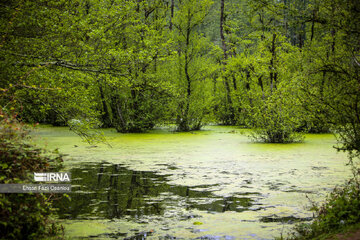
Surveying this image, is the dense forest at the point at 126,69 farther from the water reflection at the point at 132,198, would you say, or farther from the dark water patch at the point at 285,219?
the water reflection at the point at 132,198

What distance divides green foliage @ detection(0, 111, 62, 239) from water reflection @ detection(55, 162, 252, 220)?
805 millimetres

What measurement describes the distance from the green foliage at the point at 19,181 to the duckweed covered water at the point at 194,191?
1.25 ft

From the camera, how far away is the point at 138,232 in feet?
12.8


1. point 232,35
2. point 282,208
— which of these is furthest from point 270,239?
point 232,35

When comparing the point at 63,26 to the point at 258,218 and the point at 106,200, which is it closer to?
the point at 106,200

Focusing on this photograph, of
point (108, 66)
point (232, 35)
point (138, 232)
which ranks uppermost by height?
point (232, 35)

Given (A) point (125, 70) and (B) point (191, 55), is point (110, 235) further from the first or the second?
(B) point (191, 55)

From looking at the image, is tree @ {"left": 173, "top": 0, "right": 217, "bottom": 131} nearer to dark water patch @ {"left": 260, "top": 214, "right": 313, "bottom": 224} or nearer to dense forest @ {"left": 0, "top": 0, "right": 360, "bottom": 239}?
dense forest @ {"left": 0, "top": 0, "right": 360, "bottom": 239}

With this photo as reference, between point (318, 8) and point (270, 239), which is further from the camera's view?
point (318, 8)

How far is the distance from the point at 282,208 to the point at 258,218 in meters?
0.55

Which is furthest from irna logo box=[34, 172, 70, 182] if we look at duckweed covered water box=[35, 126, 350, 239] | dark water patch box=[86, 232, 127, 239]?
dark water patch box=[86, 232, 127, 239]

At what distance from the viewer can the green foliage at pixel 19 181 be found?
2.83 m

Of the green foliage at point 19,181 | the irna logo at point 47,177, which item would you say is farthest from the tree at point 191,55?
the green foliage at point 19,181

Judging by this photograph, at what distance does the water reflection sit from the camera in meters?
4.64
